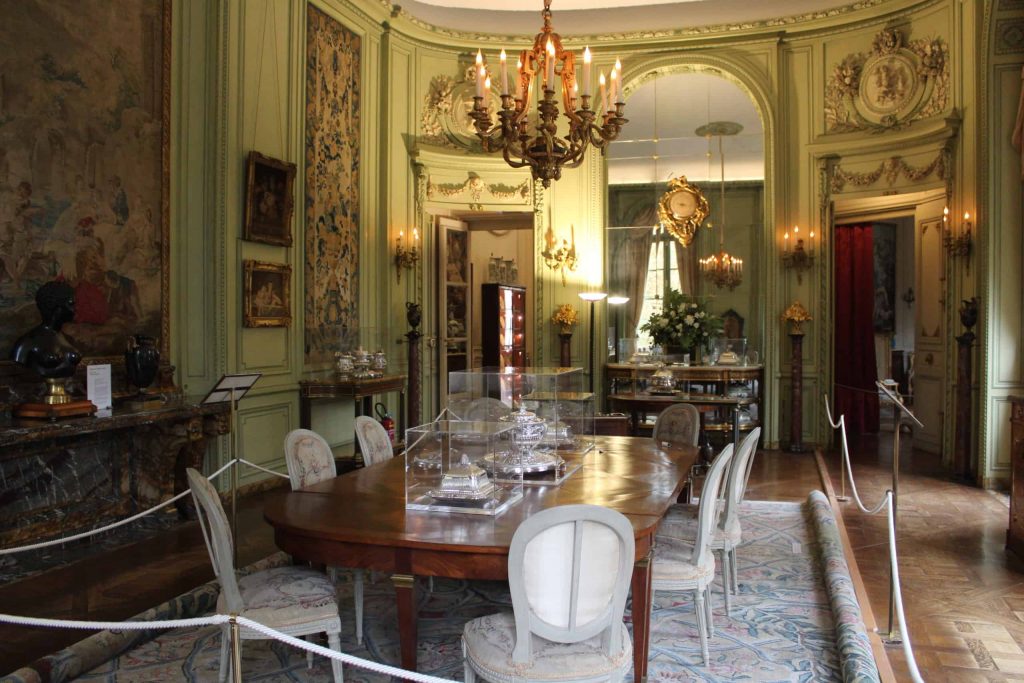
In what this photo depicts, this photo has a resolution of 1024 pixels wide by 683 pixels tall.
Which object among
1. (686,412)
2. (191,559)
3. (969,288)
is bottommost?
(191,559)

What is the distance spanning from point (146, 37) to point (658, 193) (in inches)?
235

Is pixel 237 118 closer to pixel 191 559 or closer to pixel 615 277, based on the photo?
pixel 191 559

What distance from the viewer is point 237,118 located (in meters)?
6.42

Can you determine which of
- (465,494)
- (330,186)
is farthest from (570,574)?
(330,186)

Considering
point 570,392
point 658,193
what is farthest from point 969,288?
point 570,392

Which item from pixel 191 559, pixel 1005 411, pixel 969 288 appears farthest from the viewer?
pixel 969 288

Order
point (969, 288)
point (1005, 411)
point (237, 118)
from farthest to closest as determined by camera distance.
Answer: point (969, 288), point (1005, 411), point (237, 118)

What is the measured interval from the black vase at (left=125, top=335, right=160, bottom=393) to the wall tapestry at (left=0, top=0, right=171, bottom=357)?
6.4 inches

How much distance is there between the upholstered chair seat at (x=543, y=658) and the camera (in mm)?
2490

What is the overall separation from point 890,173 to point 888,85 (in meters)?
0.96

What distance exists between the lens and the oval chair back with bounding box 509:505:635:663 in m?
2.49

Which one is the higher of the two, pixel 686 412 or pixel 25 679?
pixel 686 412

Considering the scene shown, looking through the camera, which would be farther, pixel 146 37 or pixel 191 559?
pixel 146 37

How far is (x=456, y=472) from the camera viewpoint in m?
3.35
